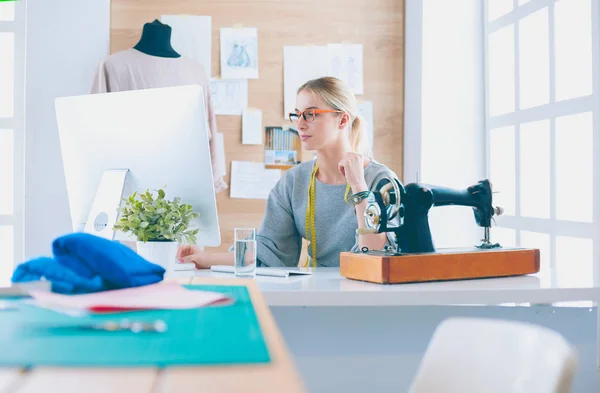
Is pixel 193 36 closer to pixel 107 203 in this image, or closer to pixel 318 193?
pixel 318 193

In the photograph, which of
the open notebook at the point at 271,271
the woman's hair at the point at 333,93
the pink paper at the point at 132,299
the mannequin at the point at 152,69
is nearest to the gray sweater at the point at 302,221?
the woman's hair at the point at 333,93

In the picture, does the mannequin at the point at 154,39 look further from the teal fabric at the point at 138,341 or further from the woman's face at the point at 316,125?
the teal fabric at the point at 138,341

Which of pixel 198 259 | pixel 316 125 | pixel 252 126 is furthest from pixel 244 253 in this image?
pixel 252 126

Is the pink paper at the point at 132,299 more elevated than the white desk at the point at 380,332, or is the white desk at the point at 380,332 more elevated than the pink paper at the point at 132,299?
the pink paper at the point at 132,299

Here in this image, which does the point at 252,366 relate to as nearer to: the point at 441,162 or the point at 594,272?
Result: the point at 594,272

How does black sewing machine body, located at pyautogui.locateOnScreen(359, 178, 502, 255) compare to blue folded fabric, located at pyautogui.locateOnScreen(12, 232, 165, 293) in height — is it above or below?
above

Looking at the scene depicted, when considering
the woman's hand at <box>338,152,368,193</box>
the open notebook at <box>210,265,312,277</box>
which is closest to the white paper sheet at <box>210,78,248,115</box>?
the woman's hand at <box>338,152,368,193</box>

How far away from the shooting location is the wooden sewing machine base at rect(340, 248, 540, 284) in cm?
158

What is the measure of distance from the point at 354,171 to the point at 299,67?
141 centimetres

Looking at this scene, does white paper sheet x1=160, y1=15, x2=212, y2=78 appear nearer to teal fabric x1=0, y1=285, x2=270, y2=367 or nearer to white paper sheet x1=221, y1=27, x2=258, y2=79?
white paper sheet x1=221, y1=27, x2=258, y2=79

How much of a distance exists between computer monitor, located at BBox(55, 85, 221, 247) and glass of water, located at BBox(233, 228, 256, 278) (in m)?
0.19

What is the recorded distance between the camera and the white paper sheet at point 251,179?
3.38m

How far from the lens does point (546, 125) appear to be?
8.80 feet

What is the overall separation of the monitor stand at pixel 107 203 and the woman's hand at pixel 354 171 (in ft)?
2.19
